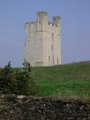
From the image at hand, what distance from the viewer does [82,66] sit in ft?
131

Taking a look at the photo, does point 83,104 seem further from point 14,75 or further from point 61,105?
point 14,75

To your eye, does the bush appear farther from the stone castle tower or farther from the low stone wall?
the stone castle tower

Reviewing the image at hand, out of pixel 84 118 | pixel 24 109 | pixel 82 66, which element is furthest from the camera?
pixel 82 66

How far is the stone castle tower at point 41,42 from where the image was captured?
7044 cm

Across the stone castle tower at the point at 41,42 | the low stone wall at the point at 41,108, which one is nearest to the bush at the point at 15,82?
the low stone wall at the point at 41,108

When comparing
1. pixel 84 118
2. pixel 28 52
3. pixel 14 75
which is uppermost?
pixel 28 52

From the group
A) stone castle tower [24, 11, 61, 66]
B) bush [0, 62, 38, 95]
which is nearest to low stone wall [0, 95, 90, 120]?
bush [0, 62, 38, 95]

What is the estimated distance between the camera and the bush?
717 inches

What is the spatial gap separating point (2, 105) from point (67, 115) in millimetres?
2445

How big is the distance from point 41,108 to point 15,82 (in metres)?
3.23

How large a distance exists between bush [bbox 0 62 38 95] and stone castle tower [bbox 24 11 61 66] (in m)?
50.6

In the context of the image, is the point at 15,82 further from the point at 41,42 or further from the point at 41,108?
the point at 41,42

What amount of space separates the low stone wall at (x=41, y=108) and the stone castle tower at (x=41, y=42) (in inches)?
2101

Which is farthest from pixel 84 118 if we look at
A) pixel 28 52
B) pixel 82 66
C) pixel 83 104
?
pixel 28 52
